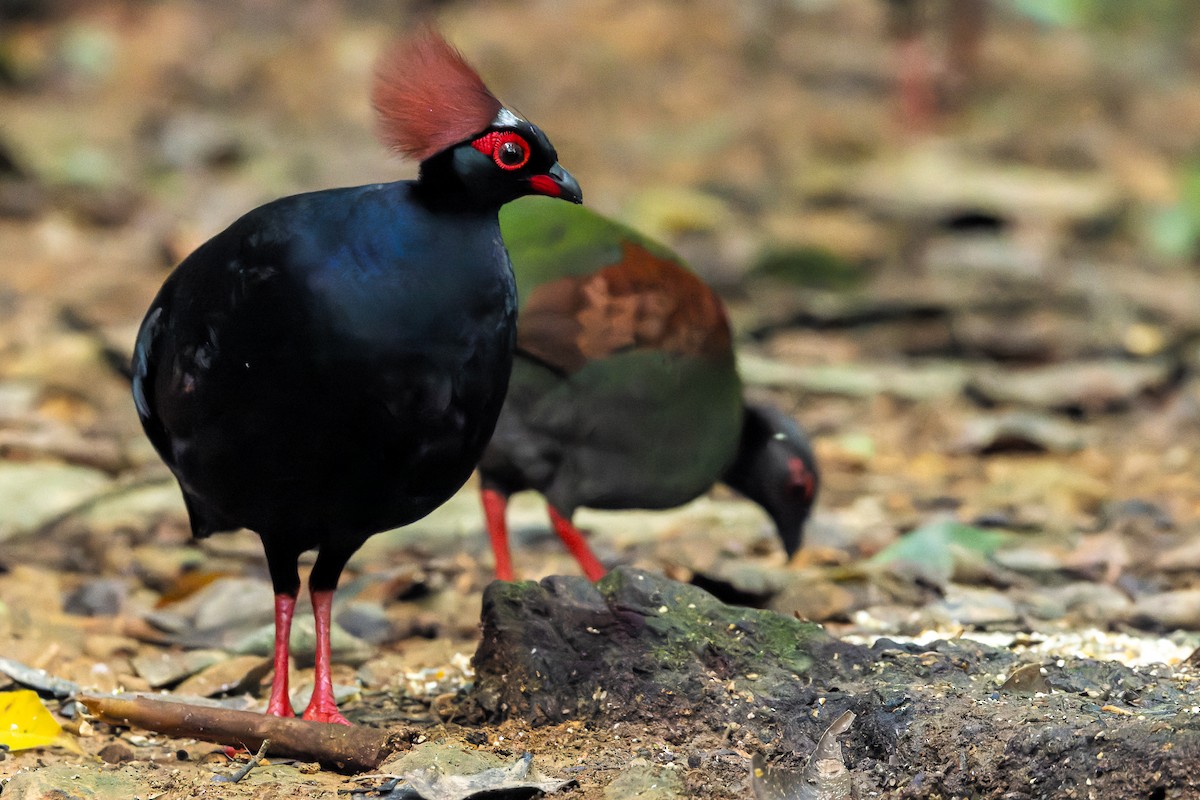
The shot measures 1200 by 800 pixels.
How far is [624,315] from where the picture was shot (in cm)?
461

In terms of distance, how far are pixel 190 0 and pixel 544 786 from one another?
37.5 ft

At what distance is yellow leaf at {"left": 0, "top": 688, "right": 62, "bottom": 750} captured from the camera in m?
3.37

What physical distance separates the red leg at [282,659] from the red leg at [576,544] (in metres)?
1.33

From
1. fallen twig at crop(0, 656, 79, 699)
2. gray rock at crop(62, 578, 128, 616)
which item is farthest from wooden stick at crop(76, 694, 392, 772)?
gray rock at crop(62, 578, 128, 616)

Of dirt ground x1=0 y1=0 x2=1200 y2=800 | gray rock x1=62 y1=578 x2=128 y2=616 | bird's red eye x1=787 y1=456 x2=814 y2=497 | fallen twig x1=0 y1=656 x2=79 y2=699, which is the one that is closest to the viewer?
dirt ground x1=0 y1=0 x2=1200 y2=800

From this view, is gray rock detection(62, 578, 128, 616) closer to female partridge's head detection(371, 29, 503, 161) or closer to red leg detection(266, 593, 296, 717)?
red leg detection(266, 593, 296, 717)

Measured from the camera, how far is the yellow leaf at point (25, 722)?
3.37 meters

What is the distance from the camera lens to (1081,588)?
15.5 feet

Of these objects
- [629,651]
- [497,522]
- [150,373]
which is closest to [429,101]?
[150,373]

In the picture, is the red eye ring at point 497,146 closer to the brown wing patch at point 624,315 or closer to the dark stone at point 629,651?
the dark stone at point 629,651

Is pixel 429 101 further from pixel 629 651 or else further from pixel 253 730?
pixel 253 730

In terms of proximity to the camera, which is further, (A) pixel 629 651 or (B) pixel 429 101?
(A) pixel 629 651

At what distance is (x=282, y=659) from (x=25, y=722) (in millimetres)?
554

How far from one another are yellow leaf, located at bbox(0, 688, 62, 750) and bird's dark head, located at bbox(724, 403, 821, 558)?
257cm
